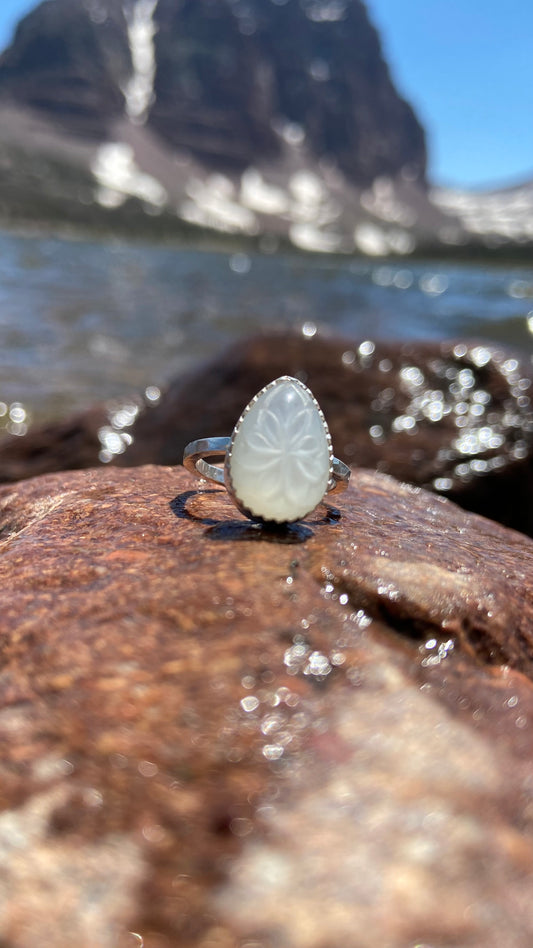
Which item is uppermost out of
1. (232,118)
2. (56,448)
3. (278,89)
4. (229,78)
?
(278,89)

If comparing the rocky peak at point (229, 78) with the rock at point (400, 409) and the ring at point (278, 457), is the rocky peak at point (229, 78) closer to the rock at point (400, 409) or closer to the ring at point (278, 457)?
the rock at point (400, 409)

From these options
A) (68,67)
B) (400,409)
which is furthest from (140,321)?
(68,67)

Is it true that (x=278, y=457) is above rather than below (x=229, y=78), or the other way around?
below

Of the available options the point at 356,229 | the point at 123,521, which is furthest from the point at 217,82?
the point at 123,521

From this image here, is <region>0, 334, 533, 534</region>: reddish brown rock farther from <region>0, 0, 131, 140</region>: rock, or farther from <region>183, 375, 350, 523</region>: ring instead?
<region>0, 0, 131, 140</region>: rock

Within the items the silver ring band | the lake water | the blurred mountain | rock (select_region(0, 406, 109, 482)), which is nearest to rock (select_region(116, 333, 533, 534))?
rock (select_region(0, 406, 109, 482))

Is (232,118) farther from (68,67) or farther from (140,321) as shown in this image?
(140,321)

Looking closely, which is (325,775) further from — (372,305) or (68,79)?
(68,79)

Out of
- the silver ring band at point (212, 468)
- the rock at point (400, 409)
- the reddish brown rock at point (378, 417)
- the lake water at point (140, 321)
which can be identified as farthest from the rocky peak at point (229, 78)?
the silver ring band at point (212, 468)
